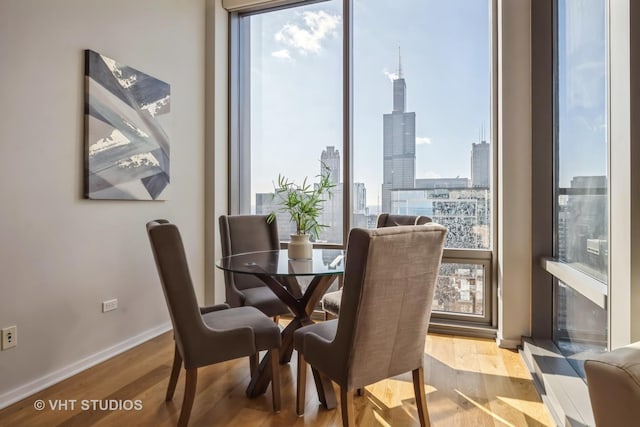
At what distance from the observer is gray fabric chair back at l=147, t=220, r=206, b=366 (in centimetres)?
168

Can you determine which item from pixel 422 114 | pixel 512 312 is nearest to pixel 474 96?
pixel 422 114

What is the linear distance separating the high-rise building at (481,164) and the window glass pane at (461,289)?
70cm

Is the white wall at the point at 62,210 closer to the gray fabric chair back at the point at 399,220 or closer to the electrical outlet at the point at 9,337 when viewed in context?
the electrical outlet at the point at 9,337

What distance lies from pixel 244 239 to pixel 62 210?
1.21 metres

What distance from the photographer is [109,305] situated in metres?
2.63

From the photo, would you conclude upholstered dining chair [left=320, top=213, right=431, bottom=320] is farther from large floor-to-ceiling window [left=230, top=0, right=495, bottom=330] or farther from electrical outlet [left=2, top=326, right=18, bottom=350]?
electrical outlet [left=2, top=326, right=18, bottom=350]

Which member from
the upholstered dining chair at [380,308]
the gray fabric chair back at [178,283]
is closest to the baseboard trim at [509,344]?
the upholstered dining chair at [380,308]

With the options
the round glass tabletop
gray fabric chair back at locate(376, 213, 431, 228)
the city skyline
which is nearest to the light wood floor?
the round glass tabletop

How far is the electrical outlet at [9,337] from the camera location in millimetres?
1983

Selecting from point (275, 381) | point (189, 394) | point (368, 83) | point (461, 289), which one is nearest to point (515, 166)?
point (461, 289)

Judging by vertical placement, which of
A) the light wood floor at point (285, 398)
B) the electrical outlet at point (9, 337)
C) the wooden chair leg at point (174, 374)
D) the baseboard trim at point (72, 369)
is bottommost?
the light wood floor at point (285, 398)

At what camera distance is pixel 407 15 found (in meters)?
3.32

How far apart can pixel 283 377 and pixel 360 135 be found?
7.17ft

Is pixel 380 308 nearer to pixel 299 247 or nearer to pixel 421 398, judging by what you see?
A: pixel 421 398
